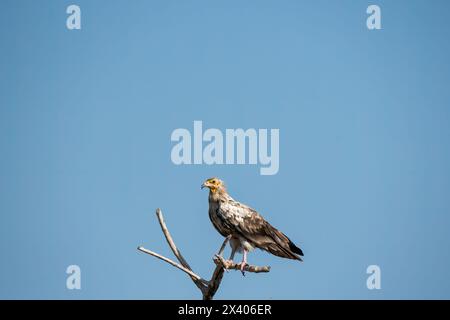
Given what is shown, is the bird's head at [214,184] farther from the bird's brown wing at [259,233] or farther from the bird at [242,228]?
the bird's brown wing at [259,233]

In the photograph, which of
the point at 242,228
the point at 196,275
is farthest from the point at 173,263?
the point at 242,228

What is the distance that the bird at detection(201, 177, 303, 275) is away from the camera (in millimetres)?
21000

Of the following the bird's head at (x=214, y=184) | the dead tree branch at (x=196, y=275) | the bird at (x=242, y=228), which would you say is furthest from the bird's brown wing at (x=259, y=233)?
the dead tree branch at (x=196, y=275)

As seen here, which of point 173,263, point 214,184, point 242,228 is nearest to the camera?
point 173,263

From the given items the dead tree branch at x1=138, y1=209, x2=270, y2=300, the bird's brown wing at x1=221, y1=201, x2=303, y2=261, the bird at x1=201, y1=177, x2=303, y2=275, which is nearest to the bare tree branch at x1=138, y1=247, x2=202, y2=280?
the dead tree branch at x1=138, y1=209, x2=270, y2=300

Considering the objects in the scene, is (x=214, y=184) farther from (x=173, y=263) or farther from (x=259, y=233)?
(x=173, y=263)

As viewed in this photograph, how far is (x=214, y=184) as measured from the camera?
71.5ft

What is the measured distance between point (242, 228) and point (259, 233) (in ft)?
1.36

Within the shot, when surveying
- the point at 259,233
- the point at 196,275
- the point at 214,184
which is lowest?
the point at 196,275

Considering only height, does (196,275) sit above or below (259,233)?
below

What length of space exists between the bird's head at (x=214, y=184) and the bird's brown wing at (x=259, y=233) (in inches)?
20.8

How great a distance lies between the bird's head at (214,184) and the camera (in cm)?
2173
